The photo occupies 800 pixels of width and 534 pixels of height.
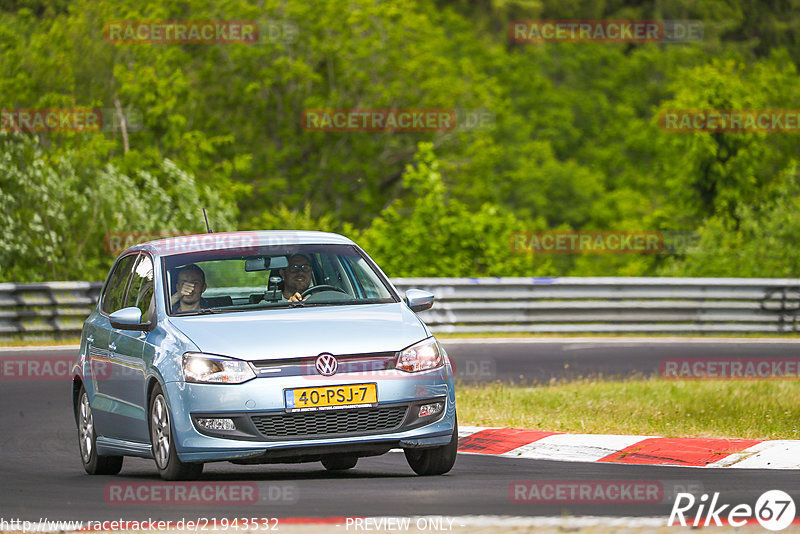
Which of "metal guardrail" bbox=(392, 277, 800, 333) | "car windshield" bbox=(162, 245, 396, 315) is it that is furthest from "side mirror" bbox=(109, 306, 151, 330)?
"metal guardrail" bbox=(392, 277, 800, 333)

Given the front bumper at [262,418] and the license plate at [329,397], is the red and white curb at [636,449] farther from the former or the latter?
the license plate at [329,397]

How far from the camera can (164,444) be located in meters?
8.66

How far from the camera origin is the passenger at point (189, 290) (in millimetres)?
9156

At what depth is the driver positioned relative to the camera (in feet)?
31.4

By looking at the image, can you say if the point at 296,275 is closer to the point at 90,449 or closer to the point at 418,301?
the point at 418,301

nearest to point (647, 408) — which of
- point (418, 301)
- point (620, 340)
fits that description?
point (418, 301)

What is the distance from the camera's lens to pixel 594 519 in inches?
273

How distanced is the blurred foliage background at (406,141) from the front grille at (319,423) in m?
18.1

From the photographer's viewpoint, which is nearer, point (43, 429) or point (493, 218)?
point (43, 429)

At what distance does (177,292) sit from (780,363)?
11.4 metres

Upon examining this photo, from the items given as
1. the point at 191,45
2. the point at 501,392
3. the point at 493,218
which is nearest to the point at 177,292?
the point at 501,392

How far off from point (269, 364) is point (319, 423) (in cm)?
44

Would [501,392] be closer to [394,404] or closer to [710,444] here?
[710,444]

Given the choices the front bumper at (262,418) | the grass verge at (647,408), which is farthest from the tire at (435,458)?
the grass verge at (647,408)
